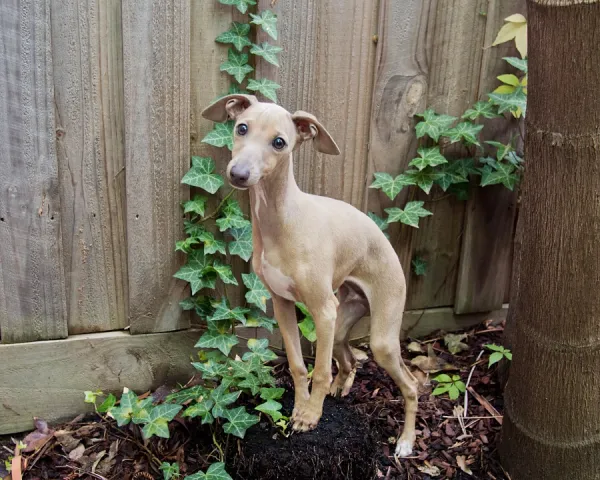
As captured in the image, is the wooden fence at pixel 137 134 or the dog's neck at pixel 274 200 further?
the wooden fence at pixel 137 134

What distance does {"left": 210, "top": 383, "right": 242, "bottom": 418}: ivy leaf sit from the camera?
8.71 ft

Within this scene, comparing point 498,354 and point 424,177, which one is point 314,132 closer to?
point 424,177

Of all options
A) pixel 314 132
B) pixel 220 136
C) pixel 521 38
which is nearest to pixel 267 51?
pixel 220 136

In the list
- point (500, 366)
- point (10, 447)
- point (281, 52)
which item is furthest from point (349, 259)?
point (10, 447)

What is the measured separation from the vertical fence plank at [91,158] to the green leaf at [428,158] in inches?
57.1

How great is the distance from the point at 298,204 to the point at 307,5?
1093mm

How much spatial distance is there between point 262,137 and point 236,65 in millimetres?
896

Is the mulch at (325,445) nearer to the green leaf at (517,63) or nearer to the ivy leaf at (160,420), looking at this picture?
the ivy leaf at (160,420)

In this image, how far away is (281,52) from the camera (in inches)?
114

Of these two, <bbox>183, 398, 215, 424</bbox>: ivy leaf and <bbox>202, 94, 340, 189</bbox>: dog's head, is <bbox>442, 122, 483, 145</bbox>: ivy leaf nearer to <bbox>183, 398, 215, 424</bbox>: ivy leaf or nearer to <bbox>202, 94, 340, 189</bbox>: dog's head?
<bbox>202, 94, 340, 189</bbox>: dog's head

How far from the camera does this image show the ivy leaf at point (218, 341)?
9.71 feet

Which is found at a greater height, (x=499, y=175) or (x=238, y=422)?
(x=499, y=175)

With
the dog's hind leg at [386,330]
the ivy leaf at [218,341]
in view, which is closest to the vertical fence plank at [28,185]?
the ivy leaf at [218,341]

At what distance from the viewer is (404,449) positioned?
287 centimetres
